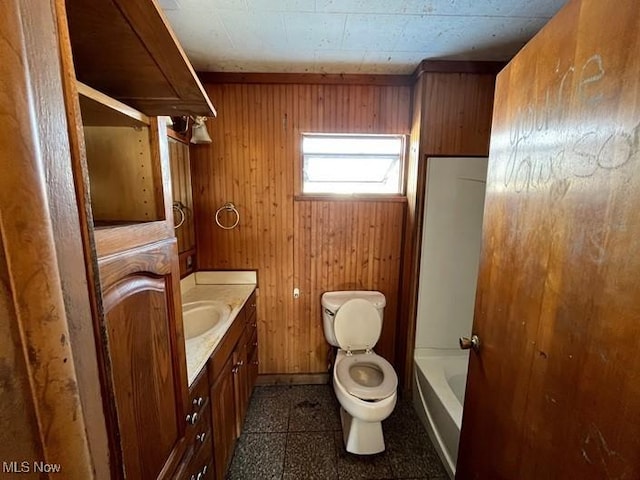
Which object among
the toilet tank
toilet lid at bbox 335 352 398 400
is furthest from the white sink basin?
toilet lid at bbox 335 352 398 400

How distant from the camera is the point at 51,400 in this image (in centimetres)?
34

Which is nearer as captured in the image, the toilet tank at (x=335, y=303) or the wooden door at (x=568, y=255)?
the wooden door at (x=568, y=255)

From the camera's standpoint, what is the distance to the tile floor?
1583mm

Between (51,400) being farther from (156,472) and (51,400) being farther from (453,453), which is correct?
(453,453)

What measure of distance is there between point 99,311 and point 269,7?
148 cm

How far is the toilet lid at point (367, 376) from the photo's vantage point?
1.62 metres

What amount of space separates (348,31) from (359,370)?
2.12 meters

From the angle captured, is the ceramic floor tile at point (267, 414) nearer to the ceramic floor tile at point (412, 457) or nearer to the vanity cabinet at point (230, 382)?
the vanity cabinet at point (230, 382)

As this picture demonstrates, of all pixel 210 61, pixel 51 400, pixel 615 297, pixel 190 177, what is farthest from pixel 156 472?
pixel 210 61

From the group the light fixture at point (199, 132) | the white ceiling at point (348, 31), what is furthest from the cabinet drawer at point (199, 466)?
the white ceiling at point (348, 31)

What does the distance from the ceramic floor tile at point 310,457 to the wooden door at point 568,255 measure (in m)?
1.01

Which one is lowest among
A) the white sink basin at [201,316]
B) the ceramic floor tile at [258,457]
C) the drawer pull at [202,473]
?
the ceramic floor tile at [258,457]

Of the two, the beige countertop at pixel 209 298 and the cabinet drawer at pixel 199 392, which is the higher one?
the beige countertop at pixel 209 298

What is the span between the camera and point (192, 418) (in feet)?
3.31
